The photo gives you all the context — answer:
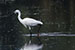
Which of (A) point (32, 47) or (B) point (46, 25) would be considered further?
(B) point (46, 25)

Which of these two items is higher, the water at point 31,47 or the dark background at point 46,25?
the dark background at point 46,25

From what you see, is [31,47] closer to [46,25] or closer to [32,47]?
[32,47]

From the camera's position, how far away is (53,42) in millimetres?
12688

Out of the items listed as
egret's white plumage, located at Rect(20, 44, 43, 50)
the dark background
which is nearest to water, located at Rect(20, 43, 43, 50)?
egret's white plumage, located at Rect(20, 44, 43, 50)

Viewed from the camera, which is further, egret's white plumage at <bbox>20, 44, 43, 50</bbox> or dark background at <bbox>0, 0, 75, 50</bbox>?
dark background at <bbox>0, 0, 75, 50</bbox>

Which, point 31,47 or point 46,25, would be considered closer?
point 31,47

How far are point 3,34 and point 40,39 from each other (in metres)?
1.88

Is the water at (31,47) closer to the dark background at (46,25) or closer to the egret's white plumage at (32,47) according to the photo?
the egret's white plumage at (32,47)

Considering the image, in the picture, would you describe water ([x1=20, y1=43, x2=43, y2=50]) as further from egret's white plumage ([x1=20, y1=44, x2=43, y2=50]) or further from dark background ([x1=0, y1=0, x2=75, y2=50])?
dark background ([x1=0, y1=0, x2=75, y2=50])

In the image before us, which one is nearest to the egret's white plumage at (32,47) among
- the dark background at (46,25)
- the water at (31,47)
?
the water at (31,47)

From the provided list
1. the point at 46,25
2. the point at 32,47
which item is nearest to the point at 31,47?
the point at 32,47

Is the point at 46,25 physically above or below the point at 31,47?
above

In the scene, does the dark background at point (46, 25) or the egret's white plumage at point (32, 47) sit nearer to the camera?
the egret's white plumage at point (32, 47)

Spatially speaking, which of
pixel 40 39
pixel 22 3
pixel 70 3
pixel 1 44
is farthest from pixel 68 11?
pixel 1 44
